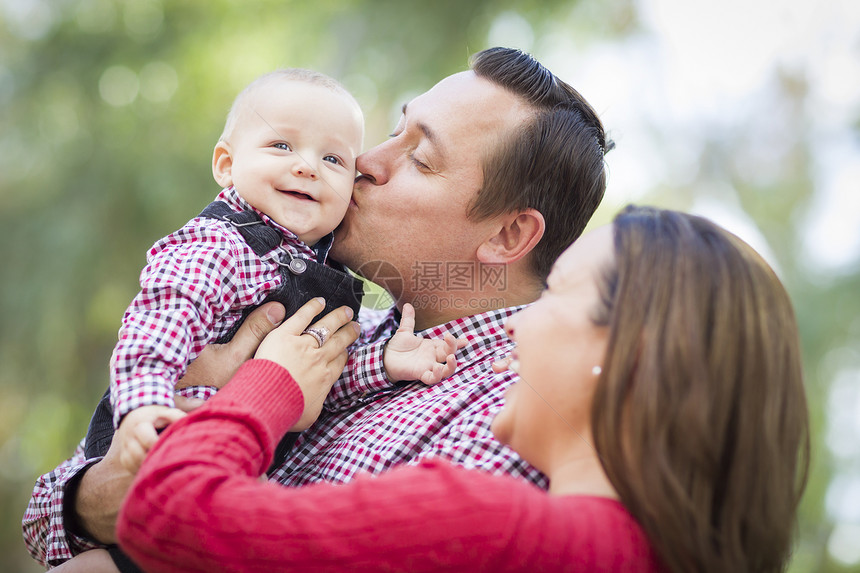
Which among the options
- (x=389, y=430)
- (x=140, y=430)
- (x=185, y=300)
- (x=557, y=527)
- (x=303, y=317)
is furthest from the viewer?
(x=303, y=317)

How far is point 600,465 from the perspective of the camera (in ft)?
3.77

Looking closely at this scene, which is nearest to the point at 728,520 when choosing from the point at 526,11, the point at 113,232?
the point at 113,232

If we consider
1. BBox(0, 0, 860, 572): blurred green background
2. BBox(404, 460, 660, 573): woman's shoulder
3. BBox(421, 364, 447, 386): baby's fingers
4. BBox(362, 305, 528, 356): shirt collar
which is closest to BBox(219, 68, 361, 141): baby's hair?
BBox(362, 305, 528, 356): shirt collar

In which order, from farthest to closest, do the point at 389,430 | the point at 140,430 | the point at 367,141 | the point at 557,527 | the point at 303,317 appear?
the point at 367,141, the point at 303,317, the point at 389,430, the point at 140,430, the point at 557,527

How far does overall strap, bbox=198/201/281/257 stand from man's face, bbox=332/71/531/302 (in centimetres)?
29

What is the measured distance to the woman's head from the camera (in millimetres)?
1055

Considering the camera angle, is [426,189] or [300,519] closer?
[300,519]

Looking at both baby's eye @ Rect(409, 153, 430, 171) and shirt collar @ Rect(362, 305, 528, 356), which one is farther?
baby's eye @ Rect(409, 153, 430, 171)

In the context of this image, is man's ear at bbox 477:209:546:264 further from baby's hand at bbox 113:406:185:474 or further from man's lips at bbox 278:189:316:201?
baby's hand at bbox 113:406:185:474

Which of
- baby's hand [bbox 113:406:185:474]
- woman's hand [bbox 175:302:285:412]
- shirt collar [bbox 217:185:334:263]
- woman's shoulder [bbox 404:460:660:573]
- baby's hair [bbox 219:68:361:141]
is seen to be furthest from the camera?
baby's hair [bbox 219:68:361:141]

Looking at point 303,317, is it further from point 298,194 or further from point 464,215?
point 464,215

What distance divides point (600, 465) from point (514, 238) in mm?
1004
